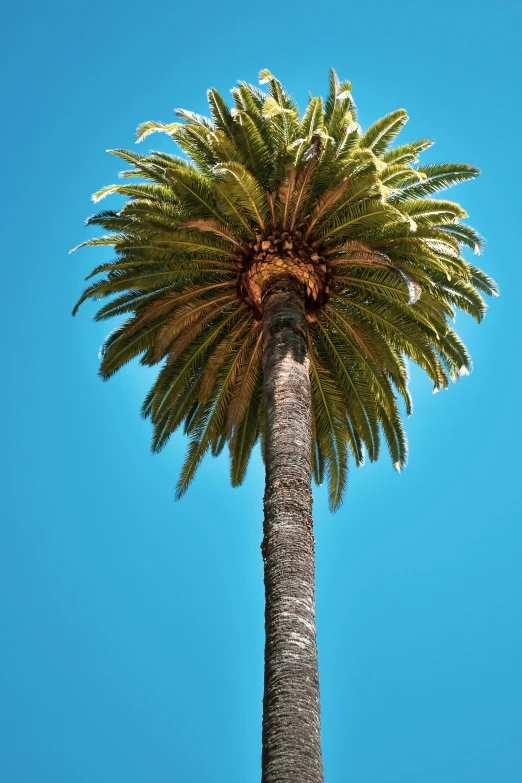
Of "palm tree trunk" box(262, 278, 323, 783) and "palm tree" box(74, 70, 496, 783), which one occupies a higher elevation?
"palm tree" box(74, 70, 496, 783)

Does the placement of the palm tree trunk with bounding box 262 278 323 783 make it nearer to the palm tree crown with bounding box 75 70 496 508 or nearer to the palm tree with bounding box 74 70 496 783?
the palm tree with bounding box 74 70 496 783

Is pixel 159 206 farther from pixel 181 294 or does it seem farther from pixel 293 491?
pixel 293 491

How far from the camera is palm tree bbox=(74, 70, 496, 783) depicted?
12719 millimetres

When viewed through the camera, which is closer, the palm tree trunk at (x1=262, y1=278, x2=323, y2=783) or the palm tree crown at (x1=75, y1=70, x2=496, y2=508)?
the palm tree trunk at (x1=262, y1=278, x2=323, y2=783)

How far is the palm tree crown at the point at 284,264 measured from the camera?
12969 mm

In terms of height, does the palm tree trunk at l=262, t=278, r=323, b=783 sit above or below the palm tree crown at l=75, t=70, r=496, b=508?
below

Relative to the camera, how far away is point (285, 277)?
42.9ft

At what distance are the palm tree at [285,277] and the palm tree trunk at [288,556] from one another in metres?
0.05

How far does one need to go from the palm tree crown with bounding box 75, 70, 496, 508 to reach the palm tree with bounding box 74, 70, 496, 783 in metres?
0.03

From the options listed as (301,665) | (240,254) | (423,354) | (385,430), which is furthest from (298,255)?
(301,665)

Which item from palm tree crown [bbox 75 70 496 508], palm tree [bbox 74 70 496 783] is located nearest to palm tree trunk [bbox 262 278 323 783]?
palm tree [bbox 74 70 496 783]

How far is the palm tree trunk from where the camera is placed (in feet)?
25.4

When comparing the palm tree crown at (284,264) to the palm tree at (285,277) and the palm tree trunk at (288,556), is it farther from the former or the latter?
the palm tree trunk at (288,556)

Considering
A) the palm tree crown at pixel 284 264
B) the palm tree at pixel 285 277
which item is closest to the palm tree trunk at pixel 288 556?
the palm tree at pixel 285 277
